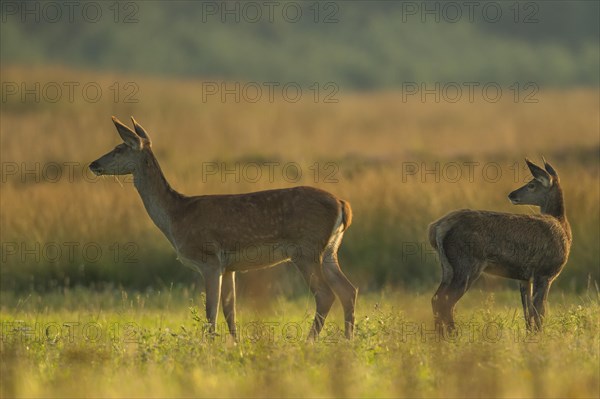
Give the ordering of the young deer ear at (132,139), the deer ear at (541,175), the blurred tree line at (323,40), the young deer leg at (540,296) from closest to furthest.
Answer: the young deer leg at (540,296) → the young deer ear at (132,139) → the deer ear at (541,175) → the blurred tree line at (323,40)

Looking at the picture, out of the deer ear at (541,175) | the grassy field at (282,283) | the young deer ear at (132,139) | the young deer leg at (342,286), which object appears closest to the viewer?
the grassy field at (282,283)

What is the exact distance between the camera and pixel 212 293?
12.8 m

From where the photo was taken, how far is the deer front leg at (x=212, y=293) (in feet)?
41.7

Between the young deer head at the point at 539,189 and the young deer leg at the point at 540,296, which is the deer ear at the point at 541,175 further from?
the young deer leg at the point at 540,296

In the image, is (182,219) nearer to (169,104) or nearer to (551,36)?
(169,104)

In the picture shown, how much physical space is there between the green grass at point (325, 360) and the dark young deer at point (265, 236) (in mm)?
439

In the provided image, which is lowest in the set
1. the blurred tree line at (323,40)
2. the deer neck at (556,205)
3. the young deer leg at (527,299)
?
the young deer leg at (527,299)

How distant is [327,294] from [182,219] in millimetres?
1616

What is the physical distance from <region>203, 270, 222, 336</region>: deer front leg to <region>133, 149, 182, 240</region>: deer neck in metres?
0.79

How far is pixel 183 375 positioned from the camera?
10.4m

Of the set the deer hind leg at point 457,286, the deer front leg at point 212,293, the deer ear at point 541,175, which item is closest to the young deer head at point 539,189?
the deer ear at point 541,175

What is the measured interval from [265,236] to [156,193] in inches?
49.4

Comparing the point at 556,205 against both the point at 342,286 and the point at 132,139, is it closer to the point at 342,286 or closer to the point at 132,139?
the point at 342,286

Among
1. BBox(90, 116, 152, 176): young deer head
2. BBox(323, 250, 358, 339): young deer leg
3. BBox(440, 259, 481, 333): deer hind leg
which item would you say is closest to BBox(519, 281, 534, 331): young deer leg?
BBox(440, 259, 481, 333): deer hind leg
